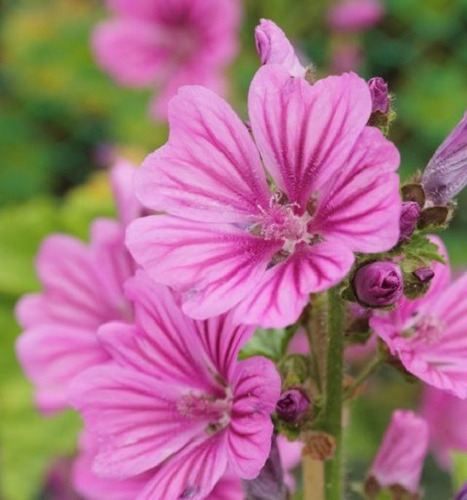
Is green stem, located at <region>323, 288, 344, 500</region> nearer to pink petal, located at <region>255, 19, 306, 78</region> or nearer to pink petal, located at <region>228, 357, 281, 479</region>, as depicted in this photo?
pink petal, located at <region>228, 357, 281, 479</region>

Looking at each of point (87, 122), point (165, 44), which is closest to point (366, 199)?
point (165, 44)

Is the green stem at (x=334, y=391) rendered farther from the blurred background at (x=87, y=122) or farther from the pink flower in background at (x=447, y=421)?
the blurred background at (x=87, y=122)

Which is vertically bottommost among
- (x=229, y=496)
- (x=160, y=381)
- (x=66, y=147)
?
(x=66, y=147)

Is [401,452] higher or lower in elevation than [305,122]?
lower

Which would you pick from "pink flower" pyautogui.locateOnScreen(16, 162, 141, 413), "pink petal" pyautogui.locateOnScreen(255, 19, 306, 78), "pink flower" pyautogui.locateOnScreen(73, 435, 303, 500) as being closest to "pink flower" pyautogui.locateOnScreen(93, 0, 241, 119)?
"pink flower" pyautogui.locateOnScreen(16, 162, 141, 413)

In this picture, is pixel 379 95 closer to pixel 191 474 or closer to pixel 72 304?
pixel 191 474

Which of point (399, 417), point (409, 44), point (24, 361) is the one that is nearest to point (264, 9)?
point (409, 44)

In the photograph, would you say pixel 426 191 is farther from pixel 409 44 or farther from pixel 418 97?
pixel 409 44
